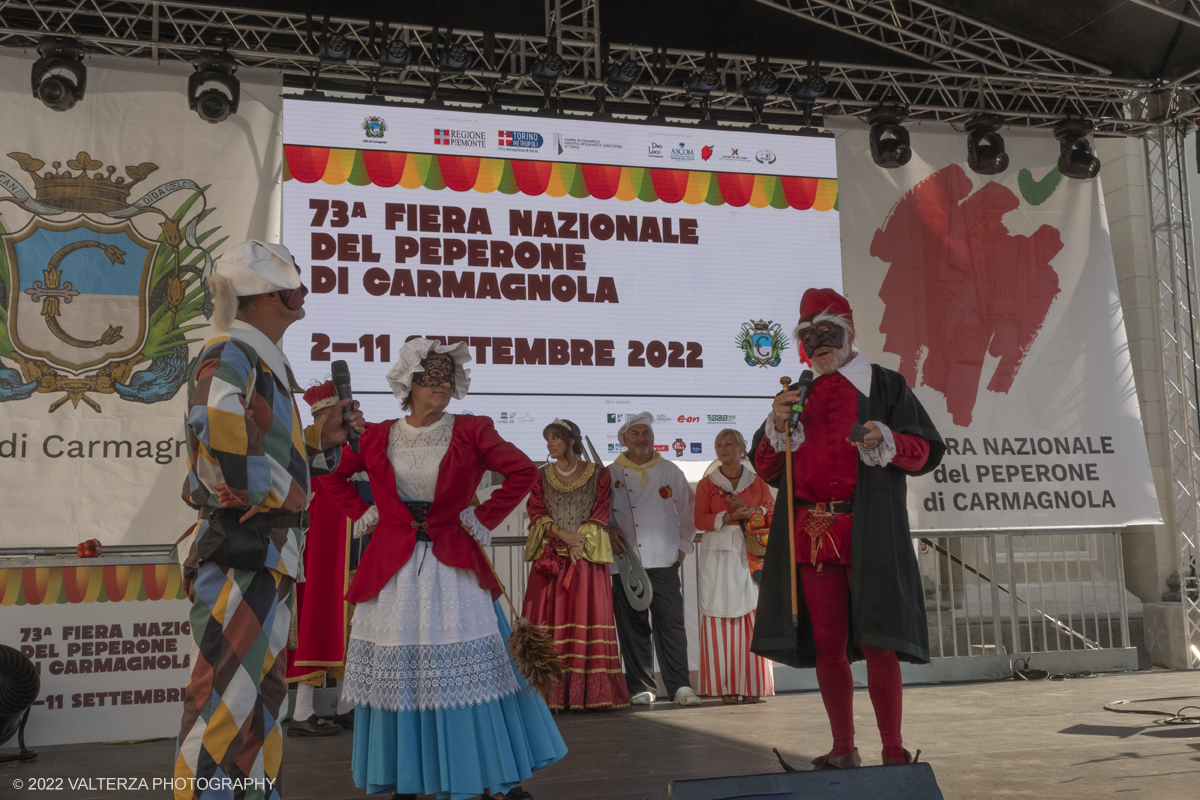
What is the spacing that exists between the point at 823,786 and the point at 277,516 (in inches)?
52.4

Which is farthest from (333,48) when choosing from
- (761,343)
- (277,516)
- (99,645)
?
(277,516)

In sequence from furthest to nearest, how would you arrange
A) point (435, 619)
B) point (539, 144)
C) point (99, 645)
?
point (539, 144)
point (99, 645)
point (435, 619)

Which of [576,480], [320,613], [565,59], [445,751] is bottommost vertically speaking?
[445,751]

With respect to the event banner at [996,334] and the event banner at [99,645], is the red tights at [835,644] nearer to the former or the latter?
the event banner at [99,645]

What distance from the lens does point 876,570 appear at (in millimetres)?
2977

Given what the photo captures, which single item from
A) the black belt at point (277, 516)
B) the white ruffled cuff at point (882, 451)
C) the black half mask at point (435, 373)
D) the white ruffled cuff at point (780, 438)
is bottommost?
the black belt at point (277, 516)

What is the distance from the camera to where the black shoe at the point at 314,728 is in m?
4.73

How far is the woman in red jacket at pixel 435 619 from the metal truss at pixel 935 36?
4.32 metres

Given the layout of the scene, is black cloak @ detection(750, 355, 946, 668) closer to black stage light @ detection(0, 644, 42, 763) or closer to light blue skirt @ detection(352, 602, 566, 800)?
light blue skirt @ detection(352, 602, 566, 800)

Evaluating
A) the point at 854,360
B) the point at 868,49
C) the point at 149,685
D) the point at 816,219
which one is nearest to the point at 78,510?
the point at 149,685

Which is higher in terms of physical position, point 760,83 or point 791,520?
point 760,83

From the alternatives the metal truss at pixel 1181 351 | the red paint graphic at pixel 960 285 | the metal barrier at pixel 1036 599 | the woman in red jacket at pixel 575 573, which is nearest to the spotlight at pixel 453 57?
the woman in red jacket at pixel 575 573

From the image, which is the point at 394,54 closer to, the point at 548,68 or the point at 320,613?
the point at 548,68

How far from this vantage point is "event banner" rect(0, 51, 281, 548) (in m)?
5.45
